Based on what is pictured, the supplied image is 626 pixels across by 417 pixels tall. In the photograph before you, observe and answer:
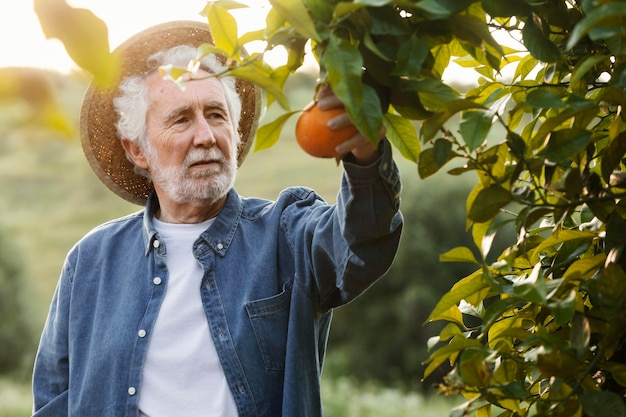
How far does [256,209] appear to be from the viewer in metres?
2.16

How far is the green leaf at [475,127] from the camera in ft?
3.57

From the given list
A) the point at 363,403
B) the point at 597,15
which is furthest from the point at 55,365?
→ the point at 363,403

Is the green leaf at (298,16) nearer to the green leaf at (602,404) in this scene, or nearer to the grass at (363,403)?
the green leaf at (602,404)

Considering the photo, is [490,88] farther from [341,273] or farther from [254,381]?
[254,381]

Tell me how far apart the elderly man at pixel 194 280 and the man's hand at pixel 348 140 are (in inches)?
6.3

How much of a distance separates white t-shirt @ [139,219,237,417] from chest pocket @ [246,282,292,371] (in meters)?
0.10

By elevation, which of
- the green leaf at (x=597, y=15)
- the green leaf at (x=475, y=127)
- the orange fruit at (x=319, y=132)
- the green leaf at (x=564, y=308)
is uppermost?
the green leaf at (x=597, y=15)

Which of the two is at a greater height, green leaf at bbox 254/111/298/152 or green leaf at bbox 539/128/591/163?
green leaf at bbox 254/111/298/152

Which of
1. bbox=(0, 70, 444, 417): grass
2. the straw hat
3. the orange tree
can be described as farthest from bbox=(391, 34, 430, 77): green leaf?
bbox=(0, 70, 444, 417): grass

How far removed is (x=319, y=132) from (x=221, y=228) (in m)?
0.89

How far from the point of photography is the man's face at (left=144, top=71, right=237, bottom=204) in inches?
82.3

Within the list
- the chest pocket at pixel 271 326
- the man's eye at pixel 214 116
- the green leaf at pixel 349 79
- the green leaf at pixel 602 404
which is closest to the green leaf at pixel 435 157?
the green leaf at pixel 349 79

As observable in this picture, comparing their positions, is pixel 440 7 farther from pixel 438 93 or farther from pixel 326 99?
pixel 326 99

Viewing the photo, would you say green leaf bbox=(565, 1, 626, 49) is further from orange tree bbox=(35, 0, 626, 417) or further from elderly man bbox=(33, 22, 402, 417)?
elderly man bbox=(33, 22, 402, 417)
